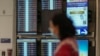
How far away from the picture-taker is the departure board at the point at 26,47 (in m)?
3.21

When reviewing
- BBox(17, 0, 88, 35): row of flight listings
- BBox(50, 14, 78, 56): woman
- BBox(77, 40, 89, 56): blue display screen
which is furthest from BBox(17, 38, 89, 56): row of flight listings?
BBox(50, 14, 78, 56): woman

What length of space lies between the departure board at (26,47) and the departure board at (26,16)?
11 cm

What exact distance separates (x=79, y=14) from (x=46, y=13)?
0.41 meters

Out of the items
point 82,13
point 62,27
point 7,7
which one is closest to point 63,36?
point 62,27

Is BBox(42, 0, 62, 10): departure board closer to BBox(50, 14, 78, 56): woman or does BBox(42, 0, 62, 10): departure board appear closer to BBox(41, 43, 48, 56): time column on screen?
BBox(41, 43, 48, 56): time column on screen

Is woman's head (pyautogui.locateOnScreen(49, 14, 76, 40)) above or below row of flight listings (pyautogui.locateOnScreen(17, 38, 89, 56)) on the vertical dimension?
above

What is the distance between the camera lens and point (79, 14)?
3139mm

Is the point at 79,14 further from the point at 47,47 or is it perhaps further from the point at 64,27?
the point at 64,27

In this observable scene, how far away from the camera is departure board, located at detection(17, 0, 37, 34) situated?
10.5 ft

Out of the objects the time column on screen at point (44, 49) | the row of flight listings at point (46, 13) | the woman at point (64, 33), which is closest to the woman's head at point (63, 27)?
the woman at point (64, 33)

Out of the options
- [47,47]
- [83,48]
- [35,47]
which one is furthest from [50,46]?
[83,48]

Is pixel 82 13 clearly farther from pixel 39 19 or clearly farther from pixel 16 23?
pixel 16 23

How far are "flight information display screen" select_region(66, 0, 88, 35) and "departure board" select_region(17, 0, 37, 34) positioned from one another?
431 millimetres

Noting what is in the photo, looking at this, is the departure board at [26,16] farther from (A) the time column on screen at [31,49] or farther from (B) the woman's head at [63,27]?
(B) the woman's head at [63,27]
